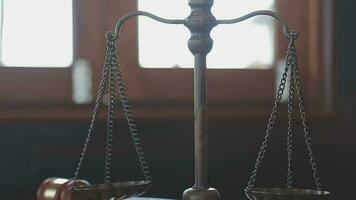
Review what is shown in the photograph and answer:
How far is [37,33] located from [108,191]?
53cm

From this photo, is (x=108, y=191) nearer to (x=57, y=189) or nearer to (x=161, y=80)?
(x=57, y=189)

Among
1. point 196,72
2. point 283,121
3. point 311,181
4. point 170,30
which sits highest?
point 170,30

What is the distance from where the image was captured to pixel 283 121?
4.68 feet

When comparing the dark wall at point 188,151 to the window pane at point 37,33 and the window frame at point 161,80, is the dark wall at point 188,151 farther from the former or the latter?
the window pane at point 37,33

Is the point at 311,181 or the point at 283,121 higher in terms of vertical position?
the point at 283,121

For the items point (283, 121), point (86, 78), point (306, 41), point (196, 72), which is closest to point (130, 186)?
point (196, 72)

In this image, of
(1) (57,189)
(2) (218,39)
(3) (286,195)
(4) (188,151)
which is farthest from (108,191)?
(2) (218,39)

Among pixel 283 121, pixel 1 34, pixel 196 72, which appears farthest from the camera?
pixel 283 121

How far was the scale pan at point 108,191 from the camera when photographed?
3.04 ft

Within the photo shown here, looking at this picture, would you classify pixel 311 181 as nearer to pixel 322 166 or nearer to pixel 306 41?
pixel 322 166

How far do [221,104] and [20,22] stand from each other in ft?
1.54

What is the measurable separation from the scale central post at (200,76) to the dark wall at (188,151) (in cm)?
52

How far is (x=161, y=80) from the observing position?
54.9 inches

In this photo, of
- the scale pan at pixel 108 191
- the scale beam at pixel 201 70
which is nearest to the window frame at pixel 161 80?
the scale pan at pixel 108 191
